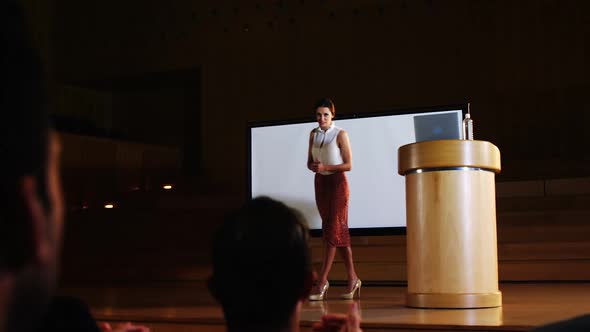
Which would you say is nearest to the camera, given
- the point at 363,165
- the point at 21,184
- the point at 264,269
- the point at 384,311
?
the point at 21,184

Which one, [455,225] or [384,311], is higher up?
[455,225]

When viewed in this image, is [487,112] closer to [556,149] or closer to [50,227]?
[556,149]

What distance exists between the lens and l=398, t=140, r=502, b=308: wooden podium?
126 inches

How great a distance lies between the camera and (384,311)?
10.5 ft

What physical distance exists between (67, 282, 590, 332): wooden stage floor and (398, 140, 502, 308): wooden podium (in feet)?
0.34

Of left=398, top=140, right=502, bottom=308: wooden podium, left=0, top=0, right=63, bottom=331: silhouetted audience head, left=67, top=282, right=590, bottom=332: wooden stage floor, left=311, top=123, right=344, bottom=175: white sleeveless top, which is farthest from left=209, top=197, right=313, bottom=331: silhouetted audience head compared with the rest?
left=311, top=123, right=344, bottom=175: white sleeveless top

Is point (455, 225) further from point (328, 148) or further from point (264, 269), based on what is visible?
point (264, 269)

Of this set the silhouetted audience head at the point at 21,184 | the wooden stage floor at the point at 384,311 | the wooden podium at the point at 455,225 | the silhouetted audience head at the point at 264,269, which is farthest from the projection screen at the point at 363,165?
the silhouetted audience head at the point at 21,184

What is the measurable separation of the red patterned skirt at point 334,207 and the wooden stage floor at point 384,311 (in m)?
0.34

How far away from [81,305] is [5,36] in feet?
2.21

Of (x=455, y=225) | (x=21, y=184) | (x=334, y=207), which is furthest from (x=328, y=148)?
(x=21, y=184)

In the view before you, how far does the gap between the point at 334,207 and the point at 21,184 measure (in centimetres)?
389

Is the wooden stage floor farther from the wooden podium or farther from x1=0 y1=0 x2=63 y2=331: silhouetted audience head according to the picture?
x1=0 y1=0 x2=63 y2=331: silhouetted audience head

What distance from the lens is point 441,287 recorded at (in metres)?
3.23
